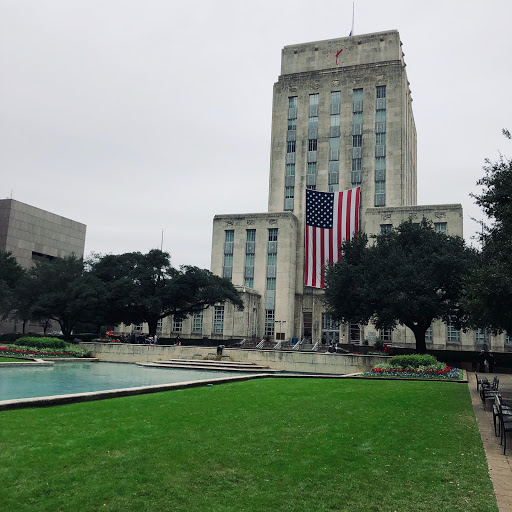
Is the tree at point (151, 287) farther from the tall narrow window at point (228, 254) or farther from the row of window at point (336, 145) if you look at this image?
the row of window at point (336, 145)

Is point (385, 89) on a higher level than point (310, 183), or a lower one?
higher

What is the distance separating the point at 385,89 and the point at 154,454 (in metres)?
75.0

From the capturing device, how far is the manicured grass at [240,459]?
686 centimetres

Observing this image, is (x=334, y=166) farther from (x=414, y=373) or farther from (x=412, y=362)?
(x=414, y=373)

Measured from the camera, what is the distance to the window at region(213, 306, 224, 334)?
66500mm

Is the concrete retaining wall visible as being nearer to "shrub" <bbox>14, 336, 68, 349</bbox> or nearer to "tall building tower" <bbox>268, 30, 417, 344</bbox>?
"shrub" <bbox>14, 336, 68, 349</bbox>

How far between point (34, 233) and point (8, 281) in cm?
3162

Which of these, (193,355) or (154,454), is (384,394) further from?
(193,355)

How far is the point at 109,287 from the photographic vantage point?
49.3 metres

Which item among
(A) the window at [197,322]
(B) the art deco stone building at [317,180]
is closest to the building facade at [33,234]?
(A) the window at [197,322]

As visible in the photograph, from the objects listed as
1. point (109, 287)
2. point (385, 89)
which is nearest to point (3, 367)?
point (109, 287)

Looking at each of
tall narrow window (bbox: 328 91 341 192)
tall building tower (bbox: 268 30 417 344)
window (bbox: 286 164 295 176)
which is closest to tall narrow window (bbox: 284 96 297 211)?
window (bbox: 286 164 295 176)

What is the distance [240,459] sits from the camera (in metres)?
8.66

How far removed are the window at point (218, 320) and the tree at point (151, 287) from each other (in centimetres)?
1227
